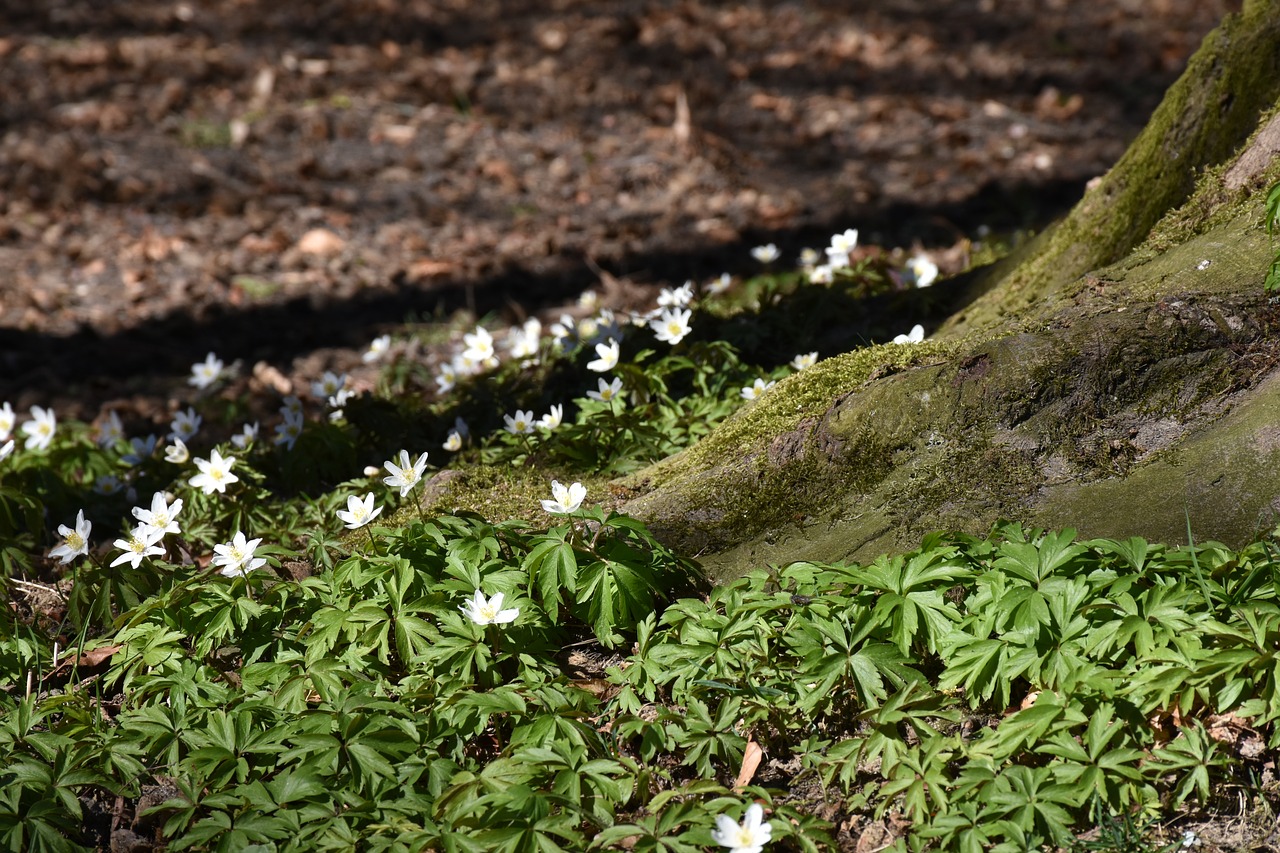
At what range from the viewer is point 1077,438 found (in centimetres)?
280

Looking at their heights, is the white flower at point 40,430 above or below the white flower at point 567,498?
below

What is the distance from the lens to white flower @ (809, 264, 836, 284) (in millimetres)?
4820

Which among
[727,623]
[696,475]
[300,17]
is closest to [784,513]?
[696,475]

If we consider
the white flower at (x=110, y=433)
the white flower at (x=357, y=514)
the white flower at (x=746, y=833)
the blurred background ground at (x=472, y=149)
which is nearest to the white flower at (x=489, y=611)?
the white flower at (x=357, y=514)

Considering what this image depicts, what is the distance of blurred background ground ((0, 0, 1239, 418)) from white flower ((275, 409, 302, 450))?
6.02 feet

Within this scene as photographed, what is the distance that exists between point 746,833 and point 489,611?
33.3 inches

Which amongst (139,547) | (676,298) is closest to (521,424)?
(676,298)

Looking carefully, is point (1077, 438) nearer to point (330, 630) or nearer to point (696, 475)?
point (696, 475)

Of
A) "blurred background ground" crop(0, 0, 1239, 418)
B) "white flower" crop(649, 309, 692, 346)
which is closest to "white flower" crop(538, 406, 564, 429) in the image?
"white flower" crop(649, 309, 692, 346)

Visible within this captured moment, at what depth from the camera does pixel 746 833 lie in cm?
205

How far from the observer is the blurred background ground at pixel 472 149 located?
Result: 677 centimetres

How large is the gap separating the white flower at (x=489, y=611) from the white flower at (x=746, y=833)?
0.75 meters

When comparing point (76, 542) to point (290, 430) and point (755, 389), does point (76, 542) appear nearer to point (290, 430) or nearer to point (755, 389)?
point (290, 430)

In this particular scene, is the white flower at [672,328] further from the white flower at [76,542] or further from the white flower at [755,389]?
the white flower at [76,542]
